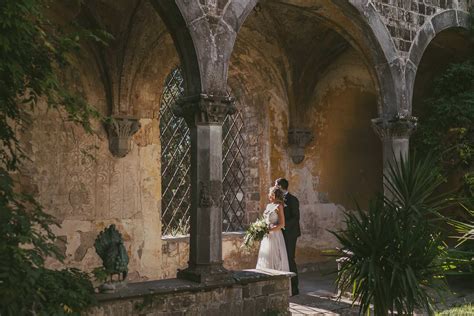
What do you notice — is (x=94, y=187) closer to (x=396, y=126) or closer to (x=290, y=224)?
(x=290, y=224)

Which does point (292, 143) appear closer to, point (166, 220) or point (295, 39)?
point (295, 39)

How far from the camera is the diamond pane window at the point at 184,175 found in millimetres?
9453

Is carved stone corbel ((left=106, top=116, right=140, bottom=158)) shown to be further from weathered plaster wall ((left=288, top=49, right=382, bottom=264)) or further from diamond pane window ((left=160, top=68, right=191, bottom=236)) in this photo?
weathered plaster wall ((left=288, top=49, right=382, bottom=264))

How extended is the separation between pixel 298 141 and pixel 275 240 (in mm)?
3133

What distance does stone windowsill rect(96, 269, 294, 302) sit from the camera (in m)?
4.57

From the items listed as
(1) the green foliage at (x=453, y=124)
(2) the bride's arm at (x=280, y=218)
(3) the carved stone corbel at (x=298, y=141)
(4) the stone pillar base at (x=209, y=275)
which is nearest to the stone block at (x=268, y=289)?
(4) the stone pillar base at (x=209, y=275)

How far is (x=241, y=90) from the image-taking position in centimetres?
946

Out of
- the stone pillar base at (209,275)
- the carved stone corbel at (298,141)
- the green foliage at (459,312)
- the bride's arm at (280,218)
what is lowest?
the green foliage at (459,312)

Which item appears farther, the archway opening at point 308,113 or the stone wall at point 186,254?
the archway opening at point 308,113

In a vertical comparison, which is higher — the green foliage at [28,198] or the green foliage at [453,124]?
the green foliage at [453,124]

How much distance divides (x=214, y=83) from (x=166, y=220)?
15.2 ft

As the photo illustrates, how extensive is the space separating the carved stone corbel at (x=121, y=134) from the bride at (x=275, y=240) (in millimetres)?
2473

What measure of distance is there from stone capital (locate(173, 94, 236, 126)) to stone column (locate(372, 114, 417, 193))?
9.51ft

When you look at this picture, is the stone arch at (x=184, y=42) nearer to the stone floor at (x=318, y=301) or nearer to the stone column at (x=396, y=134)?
the stone floor at (x=318, y=301)
